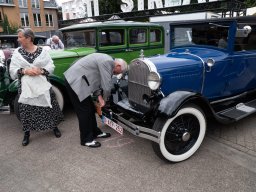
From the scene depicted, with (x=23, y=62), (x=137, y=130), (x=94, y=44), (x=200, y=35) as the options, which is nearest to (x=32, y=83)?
(x=23, y=62)

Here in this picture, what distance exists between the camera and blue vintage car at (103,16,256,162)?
2814 millimetres

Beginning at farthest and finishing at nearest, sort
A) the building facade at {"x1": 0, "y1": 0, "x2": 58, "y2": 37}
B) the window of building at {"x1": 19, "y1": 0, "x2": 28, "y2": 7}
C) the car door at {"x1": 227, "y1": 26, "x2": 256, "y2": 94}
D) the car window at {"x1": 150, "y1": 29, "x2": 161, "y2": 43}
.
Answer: the window of building at {"x1": 19, "y1": 0, "x2": 28, "y2": 7} → the building facade at {"x1": 0, "y1": 0, "x2": 58, "y2": 37} → the car window at {"x1": 150, "y1": 29, "x2": 161, "y2": 43} → the car door at {"x1": 227, "y1": 26, "x2": 256, "y2": 94}

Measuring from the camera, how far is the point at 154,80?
9.59 feet

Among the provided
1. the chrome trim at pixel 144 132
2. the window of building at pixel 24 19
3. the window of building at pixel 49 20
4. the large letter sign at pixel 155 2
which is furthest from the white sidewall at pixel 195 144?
the window of building at pixel 49 20

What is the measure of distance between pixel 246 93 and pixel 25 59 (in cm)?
363

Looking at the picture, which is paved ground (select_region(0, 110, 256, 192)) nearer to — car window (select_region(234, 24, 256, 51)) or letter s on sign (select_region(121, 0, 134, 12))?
car window (select_region(234, 24, 256, 51))

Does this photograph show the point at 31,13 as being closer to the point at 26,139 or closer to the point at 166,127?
the point at 26,139

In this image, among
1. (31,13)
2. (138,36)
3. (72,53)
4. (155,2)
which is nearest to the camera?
(72,53)

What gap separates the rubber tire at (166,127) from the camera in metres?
2.69

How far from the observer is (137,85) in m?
3.25

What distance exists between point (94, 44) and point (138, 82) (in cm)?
225

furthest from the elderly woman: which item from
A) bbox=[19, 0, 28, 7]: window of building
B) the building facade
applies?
bbox=[19, 0, 28, 7]: window of building

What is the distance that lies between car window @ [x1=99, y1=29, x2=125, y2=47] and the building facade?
90.9ft

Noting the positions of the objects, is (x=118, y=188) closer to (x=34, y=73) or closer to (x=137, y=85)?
(x=137, y=85)
